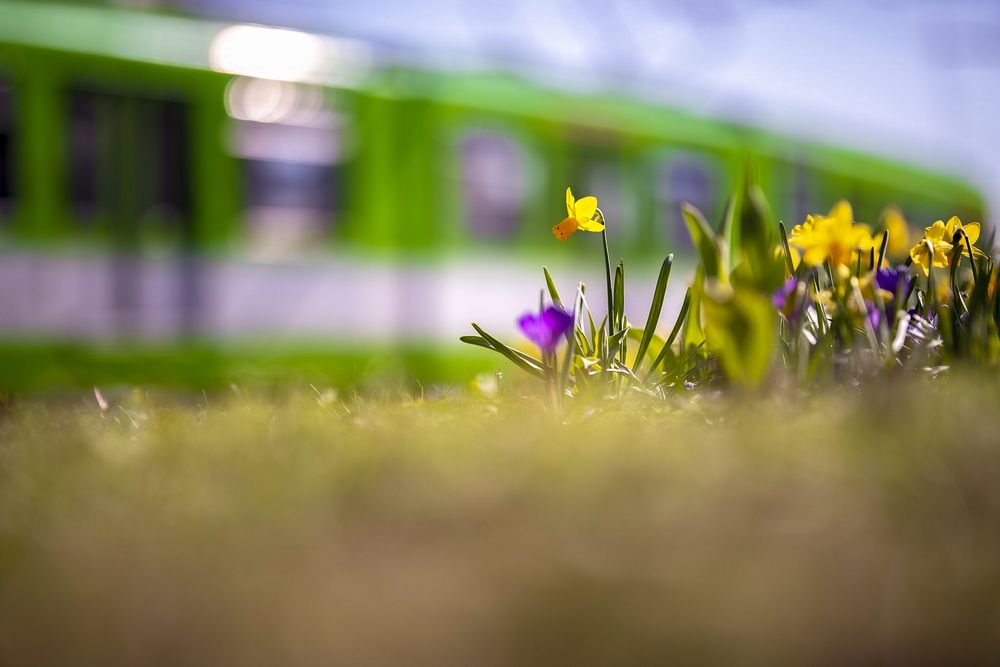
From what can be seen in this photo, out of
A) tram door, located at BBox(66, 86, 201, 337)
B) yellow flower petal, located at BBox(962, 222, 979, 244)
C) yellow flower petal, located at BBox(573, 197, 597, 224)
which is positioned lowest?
tram door, located at BBox(66, 86, 201, 337)

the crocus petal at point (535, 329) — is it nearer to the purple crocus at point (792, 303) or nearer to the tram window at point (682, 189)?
the purple crocus at point (792, 303)

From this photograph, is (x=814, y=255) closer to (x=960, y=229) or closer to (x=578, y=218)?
(x=960, y=229)

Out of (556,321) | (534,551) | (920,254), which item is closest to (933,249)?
(920,254)

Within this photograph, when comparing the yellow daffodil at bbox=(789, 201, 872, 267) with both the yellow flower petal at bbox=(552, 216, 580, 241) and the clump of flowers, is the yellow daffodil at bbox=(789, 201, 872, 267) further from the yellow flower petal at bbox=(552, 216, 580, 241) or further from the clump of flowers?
the yellow flower petal at bbox=(552, 216, 580, 241)

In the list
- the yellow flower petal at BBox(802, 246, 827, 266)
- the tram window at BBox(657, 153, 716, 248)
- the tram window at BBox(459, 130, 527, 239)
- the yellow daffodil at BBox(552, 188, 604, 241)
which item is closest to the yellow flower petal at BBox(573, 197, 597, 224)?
the yellow daffodil at BBox(552, 188, 604, 241)

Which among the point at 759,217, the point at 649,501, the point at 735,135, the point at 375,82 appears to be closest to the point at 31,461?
the point at 649,501
